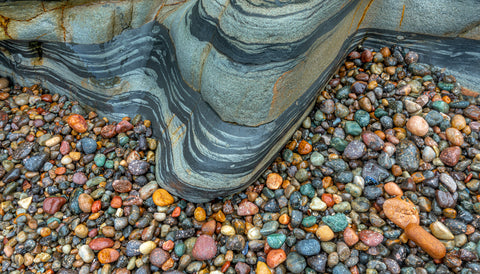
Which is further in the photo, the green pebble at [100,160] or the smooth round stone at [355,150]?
the green pebble at [100,160]

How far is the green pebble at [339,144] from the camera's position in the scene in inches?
82.7

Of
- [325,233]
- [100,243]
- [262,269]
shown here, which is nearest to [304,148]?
[325,233]

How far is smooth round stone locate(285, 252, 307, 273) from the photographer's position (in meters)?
1.70

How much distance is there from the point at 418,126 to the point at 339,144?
0.57 m

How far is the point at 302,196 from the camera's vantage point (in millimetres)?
1970

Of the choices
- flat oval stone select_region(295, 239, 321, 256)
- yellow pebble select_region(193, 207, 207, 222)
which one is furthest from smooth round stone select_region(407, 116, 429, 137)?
yellow pebble select_region(193, 207, 207, 222)

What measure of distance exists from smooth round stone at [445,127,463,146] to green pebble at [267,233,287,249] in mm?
1377

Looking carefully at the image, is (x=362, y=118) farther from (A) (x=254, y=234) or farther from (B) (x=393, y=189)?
(A) (x=254, y=234)

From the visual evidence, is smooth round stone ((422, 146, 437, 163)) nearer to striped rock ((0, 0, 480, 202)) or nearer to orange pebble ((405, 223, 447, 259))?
orange pebble ((405, 223, 447, 259))

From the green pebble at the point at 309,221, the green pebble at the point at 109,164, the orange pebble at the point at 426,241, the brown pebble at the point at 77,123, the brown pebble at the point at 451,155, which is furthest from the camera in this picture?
the brown pebble at the point at 77,123

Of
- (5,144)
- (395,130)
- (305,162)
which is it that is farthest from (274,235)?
(5,144)

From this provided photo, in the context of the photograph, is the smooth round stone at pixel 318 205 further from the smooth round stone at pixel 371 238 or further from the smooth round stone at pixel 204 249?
the smooth round stone at pixel 204 249

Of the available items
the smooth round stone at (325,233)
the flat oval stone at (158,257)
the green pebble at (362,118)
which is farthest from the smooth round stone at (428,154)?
the flat oval stone at (158,257)

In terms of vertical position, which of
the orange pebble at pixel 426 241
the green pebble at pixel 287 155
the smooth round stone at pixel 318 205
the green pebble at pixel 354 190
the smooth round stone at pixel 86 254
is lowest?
the smooth round stone at pixel 86 254
